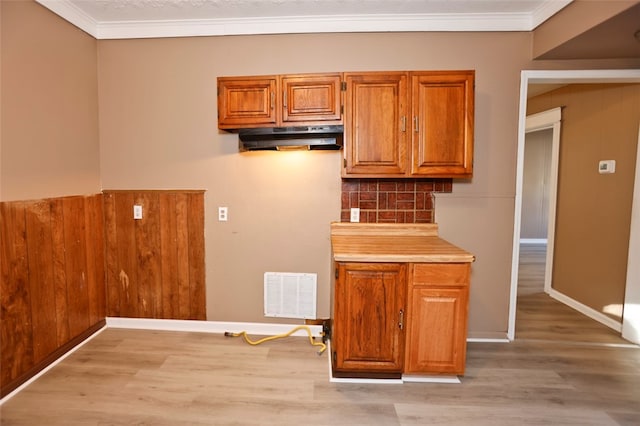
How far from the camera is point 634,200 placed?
2.65 metres

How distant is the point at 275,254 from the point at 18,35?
2257mm

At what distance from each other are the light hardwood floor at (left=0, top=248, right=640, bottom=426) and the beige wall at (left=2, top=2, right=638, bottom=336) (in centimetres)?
44

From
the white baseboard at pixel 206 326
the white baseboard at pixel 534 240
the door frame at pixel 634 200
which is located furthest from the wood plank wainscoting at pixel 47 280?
the white baseboard at pixel 534 240

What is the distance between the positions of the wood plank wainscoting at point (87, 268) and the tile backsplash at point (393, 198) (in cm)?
134

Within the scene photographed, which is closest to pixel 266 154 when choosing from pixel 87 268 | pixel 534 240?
pixel 87 268

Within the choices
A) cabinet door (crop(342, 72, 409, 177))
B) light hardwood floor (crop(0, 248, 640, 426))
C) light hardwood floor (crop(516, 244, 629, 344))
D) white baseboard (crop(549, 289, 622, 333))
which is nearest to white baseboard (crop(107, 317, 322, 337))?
light hardwood floor (crop(0, 248, 640, 426))

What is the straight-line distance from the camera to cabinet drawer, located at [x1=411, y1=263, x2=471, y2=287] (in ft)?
6.46

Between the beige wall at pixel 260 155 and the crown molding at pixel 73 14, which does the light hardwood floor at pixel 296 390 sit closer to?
the beige wall at pixel 260 155

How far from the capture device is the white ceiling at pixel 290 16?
7.52ft

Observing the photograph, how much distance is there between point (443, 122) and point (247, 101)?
1.42 metres

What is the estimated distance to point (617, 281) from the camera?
2904 millimetres

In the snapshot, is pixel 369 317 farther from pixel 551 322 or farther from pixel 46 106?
pixel 46 106

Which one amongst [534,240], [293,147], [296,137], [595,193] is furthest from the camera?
[534,240]

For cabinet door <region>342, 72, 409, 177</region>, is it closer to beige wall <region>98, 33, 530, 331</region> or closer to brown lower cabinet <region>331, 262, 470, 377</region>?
beige wall <region>98, 33, 530, 331</region>
